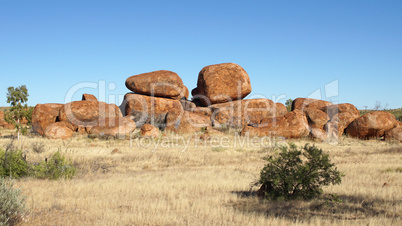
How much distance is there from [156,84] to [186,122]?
597 cm

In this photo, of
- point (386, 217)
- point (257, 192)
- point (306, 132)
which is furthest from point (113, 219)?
point (306, 132)

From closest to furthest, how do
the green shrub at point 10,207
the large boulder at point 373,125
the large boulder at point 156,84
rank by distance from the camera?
the green shrub at point 10,207
the large boulder at point 373,125
the large boulder at point 156,84

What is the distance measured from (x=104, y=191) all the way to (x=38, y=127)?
19086 millimetres

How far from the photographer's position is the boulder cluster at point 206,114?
21670 mm

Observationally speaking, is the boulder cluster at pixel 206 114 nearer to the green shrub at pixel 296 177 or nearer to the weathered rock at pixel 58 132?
the weathered rock at pixel 58 132

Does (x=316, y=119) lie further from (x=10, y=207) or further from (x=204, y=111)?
(x=10, y=207)

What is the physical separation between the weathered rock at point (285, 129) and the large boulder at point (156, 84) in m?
9.31

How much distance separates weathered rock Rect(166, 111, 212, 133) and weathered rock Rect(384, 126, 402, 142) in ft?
39.8

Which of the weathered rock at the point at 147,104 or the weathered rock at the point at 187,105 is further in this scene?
the weathered rock at the point at 187,105

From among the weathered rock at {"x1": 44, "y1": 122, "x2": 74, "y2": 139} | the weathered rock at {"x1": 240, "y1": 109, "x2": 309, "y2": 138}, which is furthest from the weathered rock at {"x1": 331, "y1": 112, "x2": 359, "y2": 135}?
the weathered rock at {"x1": 44, "y1": 122, "x2": 74, "y2": 139}

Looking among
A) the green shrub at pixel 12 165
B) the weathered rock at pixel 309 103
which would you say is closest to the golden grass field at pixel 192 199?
the green shrub at pixel 12 165

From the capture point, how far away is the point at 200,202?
22.4ft

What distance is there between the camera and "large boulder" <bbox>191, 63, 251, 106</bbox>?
1067 inches

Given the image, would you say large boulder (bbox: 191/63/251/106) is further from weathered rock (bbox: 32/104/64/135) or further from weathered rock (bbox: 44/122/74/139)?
weathered rock (bbox: 32/104/64/135)
